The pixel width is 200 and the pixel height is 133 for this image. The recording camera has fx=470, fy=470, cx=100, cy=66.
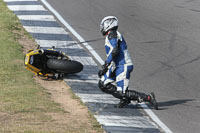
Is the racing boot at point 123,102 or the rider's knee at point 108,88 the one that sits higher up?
→ the rider's knee at point 108,88

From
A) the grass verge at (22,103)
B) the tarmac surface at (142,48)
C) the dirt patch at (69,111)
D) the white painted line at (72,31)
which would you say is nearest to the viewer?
the grass verge at (22,103)

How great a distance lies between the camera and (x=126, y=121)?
28.1 feet

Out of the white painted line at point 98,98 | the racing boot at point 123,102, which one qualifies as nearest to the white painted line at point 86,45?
the racing boot at point 123,102

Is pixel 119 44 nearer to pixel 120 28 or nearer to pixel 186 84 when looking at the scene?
pixel 186 84

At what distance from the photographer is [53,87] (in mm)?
10180

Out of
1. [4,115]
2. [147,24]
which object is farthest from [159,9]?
[4,115]

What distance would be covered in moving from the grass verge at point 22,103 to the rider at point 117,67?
3.84 ft

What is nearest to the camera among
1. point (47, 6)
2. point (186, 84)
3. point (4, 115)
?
point (4, 115)

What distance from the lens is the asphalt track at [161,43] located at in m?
9.76

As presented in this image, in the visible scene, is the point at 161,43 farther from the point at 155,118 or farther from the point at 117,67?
the point at 155,118

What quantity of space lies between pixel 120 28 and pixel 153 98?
6.60 meters

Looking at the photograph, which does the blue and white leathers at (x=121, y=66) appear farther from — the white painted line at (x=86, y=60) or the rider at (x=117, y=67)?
the white painted line at (x=86, y=60)

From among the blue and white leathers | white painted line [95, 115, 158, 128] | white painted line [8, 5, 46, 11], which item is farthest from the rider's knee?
white painted line [8, 5, 46, 11]

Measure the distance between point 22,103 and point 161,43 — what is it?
21.9 ft
